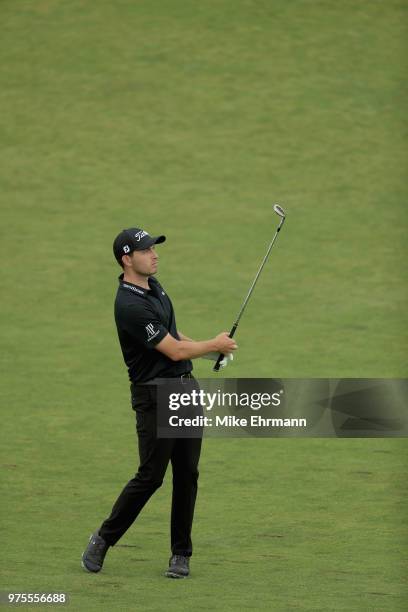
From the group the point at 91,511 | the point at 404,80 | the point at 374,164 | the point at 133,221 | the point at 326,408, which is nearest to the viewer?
the point at 91,511

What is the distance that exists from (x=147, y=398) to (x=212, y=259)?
26.2ft

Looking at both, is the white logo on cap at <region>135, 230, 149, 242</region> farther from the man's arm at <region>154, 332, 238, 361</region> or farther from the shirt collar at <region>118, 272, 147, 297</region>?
the man's arm at <region>154, 332, 238, 361</region>

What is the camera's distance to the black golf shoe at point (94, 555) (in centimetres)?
752

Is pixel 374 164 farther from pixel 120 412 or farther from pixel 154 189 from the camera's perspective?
pixel 120 412

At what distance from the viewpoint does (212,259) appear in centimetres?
1535

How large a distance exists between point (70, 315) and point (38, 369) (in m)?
1.58

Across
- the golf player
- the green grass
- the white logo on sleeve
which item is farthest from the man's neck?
the green grass

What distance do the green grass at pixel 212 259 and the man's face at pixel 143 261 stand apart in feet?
5.47

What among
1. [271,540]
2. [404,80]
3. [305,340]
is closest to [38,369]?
[305,340]

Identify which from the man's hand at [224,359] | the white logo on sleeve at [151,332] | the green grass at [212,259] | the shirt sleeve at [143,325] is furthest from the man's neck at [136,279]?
the green grass at [212,259]

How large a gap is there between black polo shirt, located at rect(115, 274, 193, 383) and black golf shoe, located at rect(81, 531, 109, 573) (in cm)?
92

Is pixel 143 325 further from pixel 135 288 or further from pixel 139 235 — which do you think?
pixel 139 235

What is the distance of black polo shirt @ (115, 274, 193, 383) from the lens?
24.1 ft

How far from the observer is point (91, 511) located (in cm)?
884
